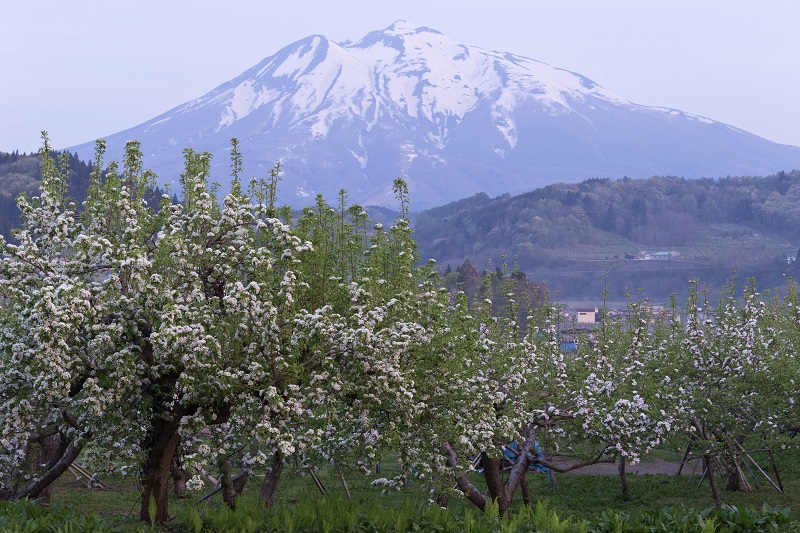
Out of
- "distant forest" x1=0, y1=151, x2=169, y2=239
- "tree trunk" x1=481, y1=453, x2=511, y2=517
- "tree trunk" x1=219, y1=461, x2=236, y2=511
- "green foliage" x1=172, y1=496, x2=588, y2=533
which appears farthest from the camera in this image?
"distant forest" x1=0, y1=151, x2=169, y2=239

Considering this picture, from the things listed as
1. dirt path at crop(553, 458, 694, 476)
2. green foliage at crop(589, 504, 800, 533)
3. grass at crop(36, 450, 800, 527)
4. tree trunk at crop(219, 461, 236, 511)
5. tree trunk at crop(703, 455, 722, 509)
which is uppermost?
green foliage at crop(589, 504, 800, 533)

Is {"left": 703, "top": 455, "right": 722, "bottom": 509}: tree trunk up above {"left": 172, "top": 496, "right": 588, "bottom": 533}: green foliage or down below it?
below

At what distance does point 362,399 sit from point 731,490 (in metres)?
23.0

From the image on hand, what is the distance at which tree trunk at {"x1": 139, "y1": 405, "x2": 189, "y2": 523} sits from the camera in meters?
16.5

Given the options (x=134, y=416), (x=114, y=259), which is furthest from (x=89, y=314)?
(x=134, y=416)

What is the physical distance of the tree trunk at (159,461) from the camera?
1648 centimetres

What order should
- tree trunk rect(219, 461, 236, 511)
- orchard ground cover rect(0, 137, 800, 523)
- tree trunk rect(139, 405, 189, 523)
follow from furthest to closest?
tree trunk rect(219, 461, 236, 511) → tree trunk rect(139, 405, 189, 523) → orchard ground cover rect(0, 137, 800, 523)

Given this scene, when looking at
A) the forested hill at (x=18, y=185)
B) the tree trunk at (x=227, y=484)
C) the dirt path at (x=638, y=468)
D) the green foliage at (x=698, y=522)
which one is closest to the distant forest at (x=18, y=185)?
the forested hill at (x=18, y=185)

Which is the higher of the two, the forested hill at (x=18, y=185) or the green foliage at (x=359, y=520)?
the forested hill at (x=18, y=185)

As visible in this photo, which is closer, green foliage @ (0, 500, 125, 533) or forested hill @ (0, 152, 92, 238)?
green foliage @ (0, 500, 125, 533)

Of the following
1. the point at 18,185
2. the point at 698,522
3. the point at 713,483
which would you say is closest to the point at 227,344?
the point at 698,522

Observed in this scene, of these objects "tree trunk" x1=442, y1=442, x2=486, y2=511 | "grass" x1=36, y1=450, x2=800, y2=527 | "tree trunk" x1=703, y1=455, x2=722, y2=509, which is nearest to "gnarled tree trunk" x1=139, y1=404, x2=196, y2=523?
"tree trunk" x1=442, y1=442, x2=486, y2=511

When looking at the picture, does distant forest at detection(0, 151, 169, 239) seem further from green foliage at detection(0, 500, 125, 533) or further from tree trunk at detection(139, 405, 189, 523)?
green foliage at detection(0, 500, 125, 533)

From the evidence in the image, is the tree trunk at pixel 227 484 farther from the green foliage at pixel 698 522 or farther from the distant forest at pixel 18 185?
the distant forest at pixel 18 185
